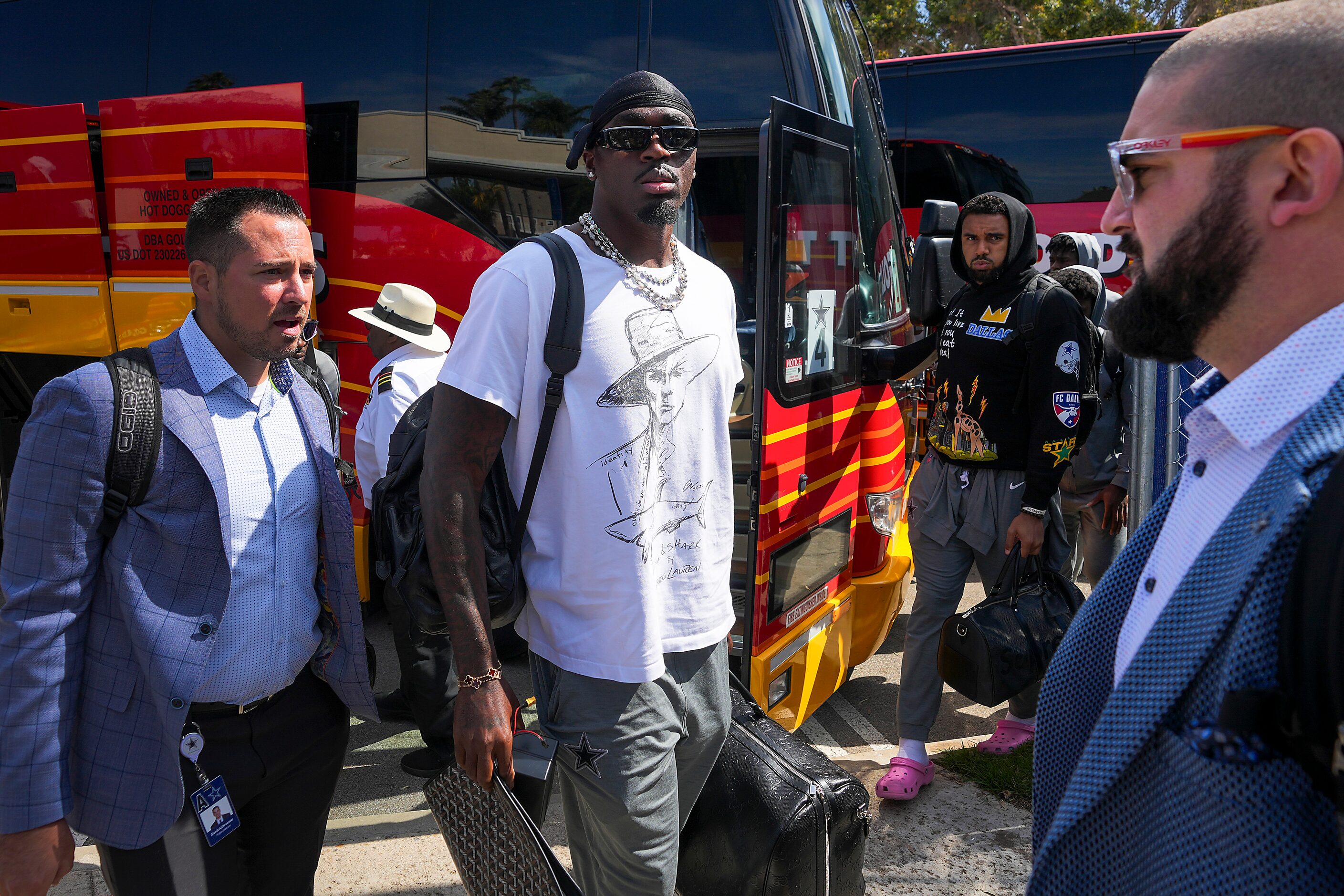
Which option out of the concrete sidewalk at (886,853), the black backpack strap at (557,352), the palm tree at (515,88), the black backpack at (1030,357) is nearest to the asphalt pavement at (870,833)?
the concrete sidewalk at (886,853)

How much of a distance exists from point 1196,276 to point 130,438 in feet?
5.40

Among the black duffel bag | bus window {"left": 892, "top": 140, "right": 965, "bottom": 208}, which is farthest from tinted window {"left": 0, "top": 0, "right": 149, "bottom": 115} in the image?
bus window {"left": 892, "top": 140, "right": 965, "bottom": 208}

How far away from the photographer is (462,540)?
5.72ft

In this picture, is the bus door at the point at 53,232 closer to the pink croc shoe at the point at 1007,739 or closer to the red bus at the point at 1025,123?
the pink croc shoe at the point at 1007,739

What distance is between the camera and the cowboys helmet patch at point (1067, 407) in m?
3.18

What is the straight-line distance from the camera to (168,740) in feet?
5.47

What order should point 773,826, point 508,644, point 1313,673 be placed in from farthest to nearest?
1. point 508,644
2. point 773,826
3. point 1313,673

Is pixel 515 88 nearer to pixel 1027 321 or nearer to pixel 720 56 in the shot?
pixel 720 56

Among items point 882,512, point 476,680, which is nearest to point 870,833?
point 882,512

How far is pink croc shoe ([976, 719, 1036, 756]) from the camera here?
3.68 metres

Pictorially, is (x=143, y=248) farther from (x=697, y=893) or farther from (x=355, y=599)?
(x=697, y=893)

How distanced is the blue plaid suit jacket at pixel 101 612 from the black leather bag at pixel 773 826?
1261 mm

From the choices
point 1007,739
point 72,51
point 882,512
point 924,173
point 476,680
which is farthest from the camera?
point 924,173

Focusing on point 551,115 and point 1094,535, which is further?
point 1094,535
